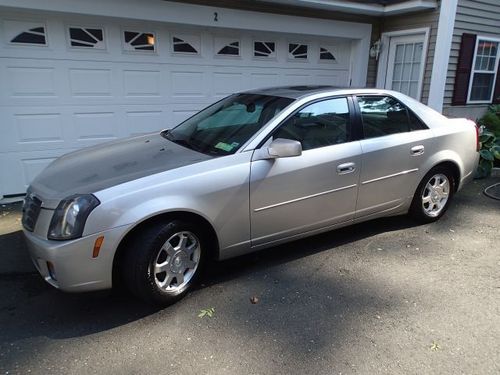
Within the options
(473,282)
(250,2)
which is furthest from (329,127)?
(250,2)

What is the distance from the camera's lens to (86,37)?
5781 millimetres

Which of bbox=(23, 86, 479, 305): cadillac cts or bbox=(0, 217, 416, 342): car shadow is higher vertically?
bbox=(23, 86, 479, 305): cadillac cts

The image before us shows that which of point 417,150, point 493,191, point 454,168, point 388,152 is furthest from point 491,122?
point 388,152

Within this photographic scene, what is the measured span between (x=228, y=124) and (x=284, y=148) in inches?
→ 29.9

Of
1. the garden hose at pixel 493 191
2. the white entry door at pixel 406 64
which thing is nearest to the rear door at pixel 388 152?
the garden hose at pixel 493 191

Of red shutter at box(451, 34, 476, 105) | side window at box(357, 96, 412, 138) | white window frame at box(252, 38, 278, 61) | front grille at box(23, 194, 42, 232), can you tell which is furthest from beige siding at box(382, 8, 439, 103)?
front grille at box(23, 194, 42, 232)

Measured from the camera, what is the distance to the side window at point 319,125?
3.48 meters

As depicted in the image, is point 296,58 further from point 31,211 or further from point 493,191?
point 31,211

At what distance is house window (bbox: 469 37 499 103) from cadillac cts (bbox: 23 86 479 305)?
4.66m

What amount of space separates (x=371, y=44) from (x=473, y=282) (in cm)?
613

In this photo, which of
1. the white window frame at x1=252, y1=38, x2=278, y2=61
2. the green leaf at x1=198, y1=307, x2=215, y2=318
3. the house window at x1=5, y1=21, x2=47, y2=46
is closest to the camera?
the green leaf at x1=198, y1=307, x2=215, y2=318

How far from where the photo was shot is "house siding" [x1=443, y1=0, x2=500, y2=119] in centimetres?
759

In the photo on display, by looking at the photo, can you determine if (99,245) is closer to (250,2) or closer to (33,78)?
(33,78)

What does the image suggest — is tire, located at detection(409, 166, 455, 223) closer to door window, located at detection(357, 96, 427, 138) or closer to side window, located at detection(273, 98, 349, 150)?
door window, located at detection(357, 96, 427, 138)
